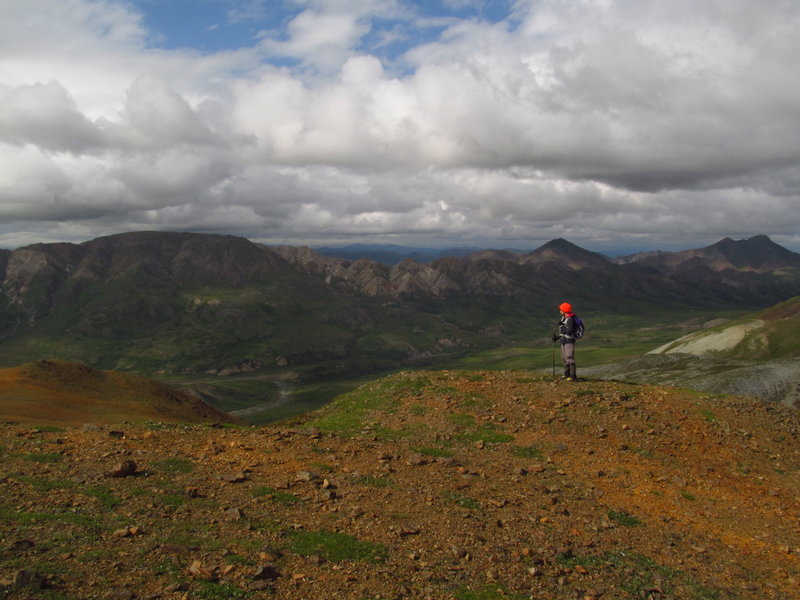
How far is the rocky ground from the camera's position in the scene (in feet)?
42.2

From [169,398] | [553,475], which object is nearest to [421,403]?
[553,475]

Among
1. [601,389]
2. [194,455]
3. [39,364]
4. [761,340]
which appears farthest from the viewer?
[761,340]

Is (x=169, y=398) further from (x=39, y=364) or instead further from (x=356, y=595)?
(x=356, y=595)

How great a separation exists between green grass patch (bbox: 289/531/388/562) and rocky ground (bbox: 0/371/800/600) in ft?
0.21

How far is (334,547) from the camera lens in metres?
14.5

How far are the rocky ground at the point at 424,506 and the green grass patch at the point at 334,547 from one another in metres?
0.06

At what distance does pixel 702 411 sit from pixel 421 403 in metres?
16.6

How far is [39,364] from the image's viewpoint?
61.8 m

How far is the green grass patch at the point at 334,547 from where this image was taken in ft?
46.2

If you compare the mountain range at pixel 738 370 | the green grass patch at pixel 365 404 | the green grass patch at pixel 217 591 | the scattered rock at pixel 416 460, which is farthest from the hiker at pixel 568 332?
the mountain range at pixel 738 370

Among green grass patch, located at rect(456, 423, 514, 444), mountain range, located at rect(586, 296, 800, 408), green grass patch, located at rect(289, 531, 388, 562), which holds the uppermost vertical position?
green grass patch, located at rect(289, 531, 388, 562)

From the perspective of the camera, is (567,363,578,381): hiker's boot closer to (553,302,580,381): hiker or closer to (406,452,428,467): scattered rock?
(553,302,580,381): hiker

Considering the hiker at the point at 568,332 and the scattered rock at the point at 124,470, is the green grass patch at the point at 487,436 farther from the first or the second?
the scattered rock at the point at 124,470

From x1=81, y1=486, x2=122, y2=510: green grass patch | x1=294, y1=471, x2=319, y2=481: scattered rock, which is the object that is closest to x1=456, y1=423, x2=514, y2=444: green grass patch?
x1=294, y1=471, x2=319, y2=481: scattered rock
